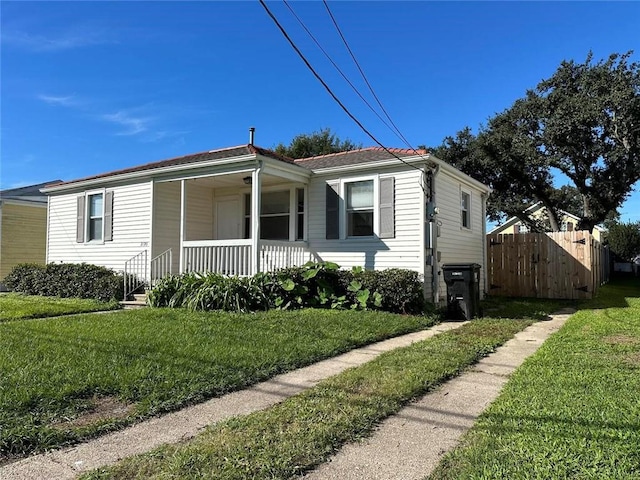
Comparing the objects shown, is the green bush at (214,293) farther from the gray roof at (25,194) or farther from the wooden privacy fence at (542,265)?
the gray roof at (25,194)

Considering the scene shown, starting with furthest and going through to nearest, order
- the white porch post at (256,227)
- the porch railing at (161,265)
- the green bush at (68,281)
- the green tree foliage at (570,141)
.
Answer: the green tree foliage at (570,141) → the porch railing at (161,265) → the green bush at (68,281) → the white porch post at (256,227)

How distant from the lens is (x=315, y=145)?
32531 mm

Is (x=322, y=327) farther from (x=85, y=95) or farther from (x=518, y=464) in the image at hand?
(x=85, y=95)

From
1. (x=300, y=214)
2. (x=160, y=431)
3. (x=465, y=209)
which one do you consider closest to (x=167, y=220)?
(x=300, y=214)

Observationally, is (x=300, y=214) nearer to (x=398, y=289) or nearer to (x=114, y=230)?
(x=398, y=289)

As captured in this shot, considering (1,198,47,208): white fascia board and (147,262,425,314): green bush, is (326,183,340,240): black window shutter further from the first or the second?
(1,198,47,208): white fascia board

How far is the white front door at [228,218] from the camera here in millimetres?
13820

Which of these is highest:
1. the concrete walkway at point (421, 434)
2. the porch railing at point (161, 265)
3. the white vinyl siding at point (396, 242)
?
the white vinyl siding at point (396, 242)

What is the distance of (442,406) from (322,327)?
12.0 ft

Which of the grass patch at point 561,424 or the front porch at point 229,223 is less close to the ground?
the front porch at point 229,223

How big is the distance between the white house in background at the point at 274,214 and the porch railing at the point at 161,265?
0.13 feet

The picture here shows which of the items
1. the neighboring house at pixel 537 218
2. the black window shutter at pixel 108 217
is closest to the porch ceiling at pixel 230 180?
the black window shutter at pixel 108 217

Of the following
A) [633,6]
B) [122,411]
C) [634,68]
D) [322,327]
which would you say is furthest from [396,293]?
[634,68]

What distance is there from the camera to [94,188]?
1448cm
